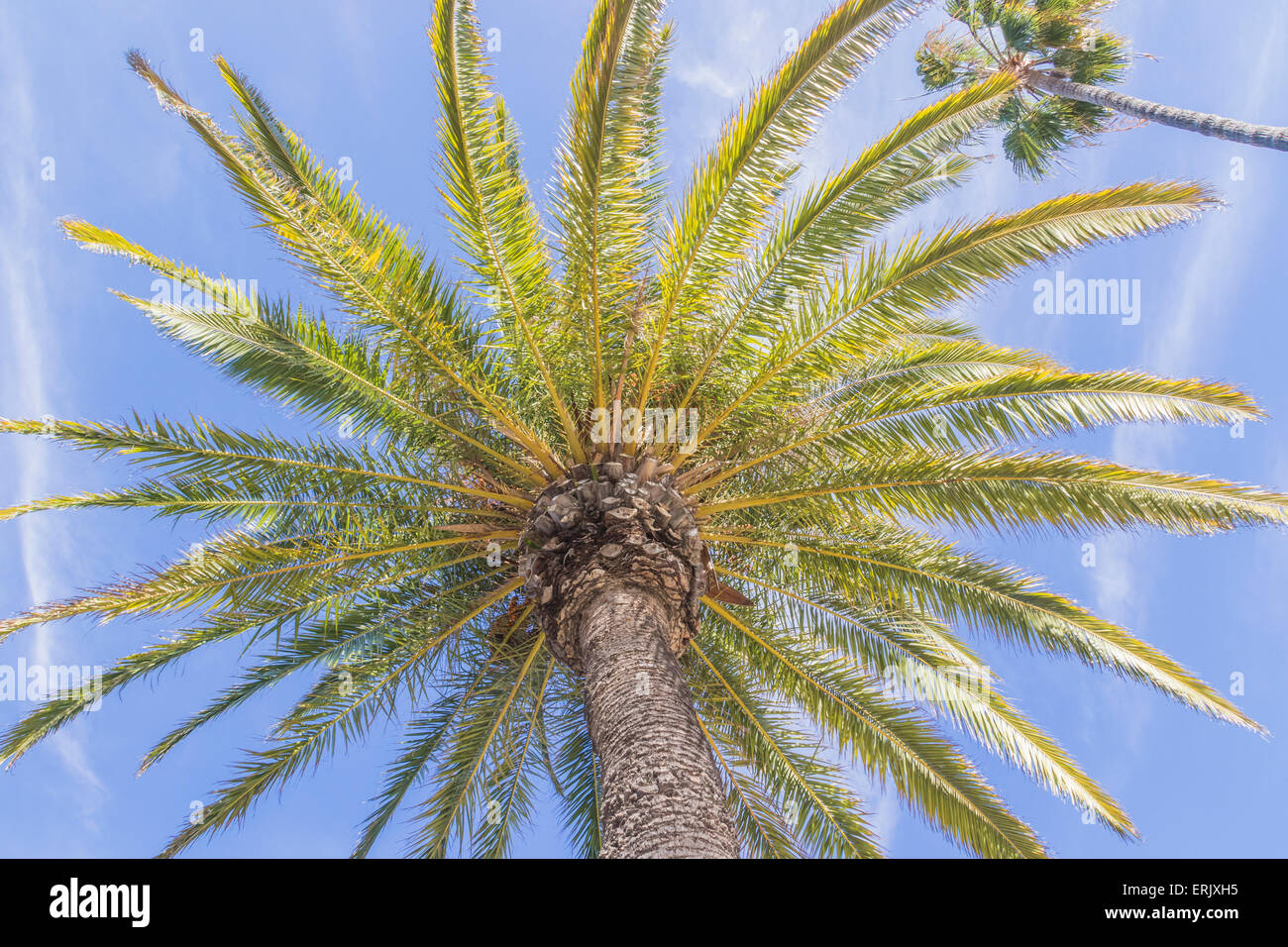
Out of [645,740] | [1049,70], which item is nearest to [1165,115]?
[1049,70]

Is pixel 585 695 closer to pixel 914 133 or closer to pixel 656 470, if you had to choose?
pixel 656 470

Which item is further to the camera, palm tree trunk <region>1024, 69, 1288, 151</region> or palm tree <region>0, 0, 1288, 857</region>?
palm tree trunk <region>1024, 69, 1288, 151</region>

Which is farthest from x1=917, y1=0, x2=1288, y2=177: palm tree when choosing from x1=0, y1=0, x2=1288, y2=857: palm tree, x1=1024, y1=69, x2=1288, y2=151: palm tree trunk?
x1=0, y1=0, x2=1288, y2=857: palm tree

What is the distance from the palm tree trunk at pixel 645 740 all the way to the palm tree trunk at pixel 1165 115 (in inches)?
346

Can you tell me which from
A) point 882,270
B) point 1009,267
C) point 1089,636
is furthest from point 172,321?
point 1089,636

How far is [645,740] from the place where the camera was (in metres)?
5.16

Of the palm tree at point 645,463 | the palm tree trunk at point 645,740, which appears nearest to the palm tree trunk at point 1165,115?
the palm tree at point 645,463

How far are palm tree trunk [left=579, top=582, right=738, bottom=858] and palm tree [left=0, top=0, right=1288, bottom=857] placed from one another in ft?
0.25

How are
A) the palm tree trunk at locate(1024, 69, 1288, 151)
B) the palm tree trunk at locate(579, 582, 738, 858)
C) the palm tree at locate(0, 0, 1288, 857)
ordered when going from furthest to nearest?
the palm tree trunk at locate(1024, 69, 1288, 151)
the palm tree at locate(0, 0, 1288, 857)
the palm tree trunk at locate(579, 582, 738, 858)

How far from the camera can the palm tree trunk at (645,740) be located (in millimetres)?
4582

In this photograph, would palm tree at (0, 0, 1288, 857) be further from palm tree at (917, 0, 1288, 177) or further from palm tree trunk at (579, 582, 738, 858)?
palm tree at (917, 0, 1288, 177)

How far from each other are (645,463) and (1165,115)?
933cm

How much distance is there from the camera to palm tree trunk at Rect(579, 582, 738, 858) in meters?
4.58
